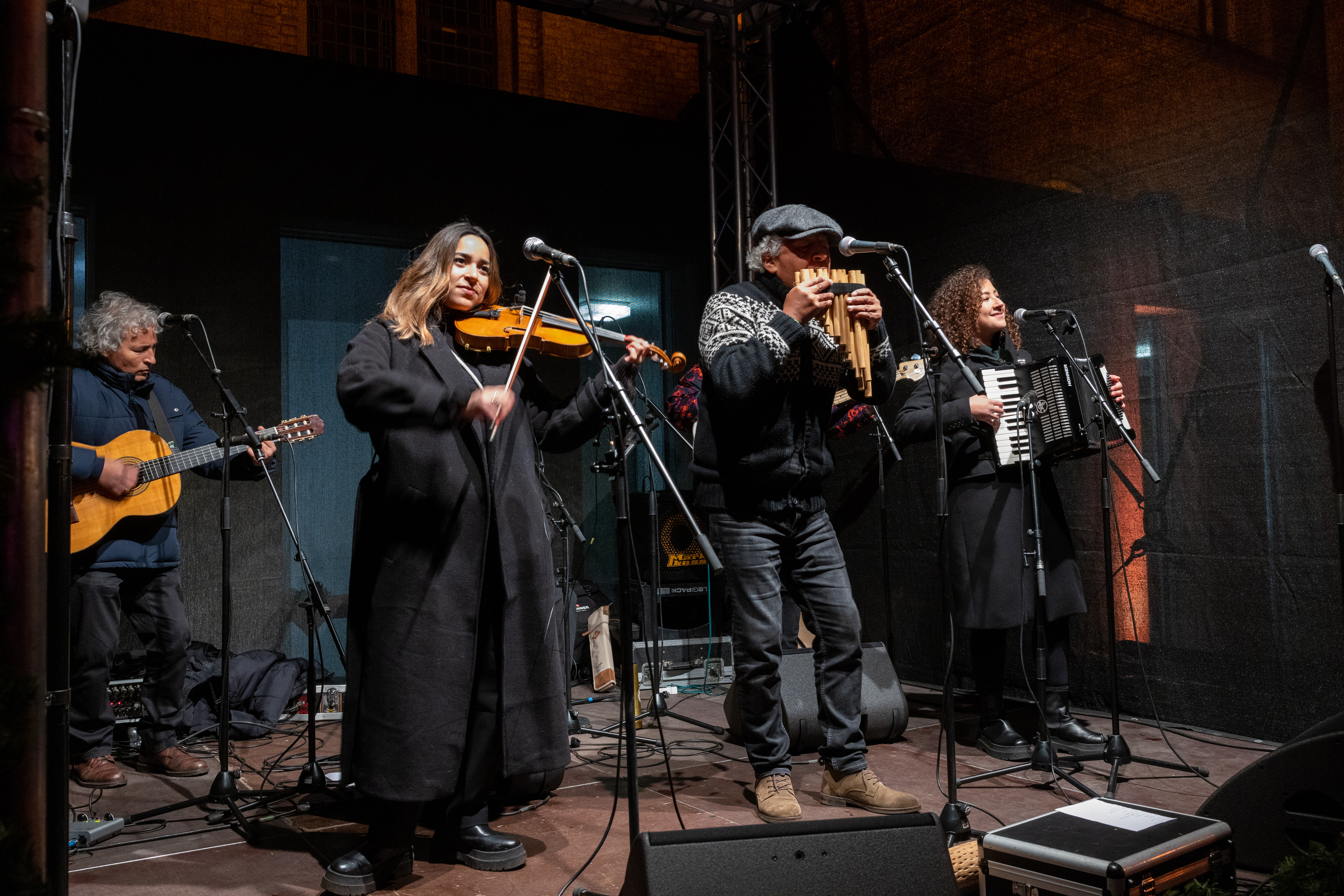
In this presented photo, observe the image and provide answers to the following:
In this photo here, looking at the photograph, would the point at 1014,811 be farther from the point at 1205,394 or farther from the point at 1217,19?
the point at 1217,19

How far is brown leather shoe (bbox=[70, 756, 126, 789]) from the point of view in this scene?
402 cm

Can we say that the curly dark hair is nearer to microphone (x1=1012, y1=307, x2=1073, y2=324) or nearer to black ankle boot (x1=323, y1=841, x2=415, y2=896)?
microphone (x1=1012, y1=307, x2=1073, y2=324)

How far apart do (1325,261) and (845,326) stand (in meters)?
2.08

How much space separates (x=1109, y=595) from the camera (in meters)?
3.60

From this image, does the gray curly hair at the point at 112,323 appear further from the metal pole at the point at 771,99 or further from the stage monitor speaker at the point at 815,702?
the metal pole at the point at 771,99

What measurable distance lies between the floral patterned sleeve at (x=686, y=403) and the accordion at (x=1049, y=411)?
204 cm

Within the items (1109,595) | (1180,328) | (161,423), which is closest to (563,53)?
(161,423)

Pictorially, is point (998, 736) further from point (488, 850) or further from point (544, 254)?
point (544, 254)

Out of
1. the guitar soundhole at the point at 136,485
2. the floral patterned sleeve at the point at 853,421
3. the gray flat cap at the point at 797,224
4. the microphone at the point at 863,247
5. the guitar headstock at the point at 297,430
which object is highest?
the gray flat cap at the point at 797,224

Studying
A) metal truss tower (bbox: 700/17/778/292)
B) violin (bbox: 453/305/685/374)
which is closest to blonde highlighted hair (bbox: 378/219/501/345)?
violin (bbox: 453/305/685/374)

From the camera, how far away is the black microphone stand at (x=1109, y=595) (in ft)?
11.6

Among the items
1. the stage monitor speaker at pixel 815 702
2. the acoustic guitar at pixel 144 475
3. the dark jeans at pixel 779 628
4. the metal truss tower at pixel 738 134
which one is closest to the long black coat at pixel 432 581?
the dark jeans at pixel 779 628

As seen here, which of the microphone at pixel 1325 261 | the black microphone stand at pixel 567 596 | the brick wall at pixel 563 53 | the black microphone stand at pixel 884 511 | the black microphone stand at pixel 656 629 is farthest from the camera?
the brick wall at pixel 563 53

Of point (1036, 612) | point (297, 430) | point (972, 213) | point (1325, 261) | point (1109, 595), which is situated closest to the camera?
point (1109, 595)
